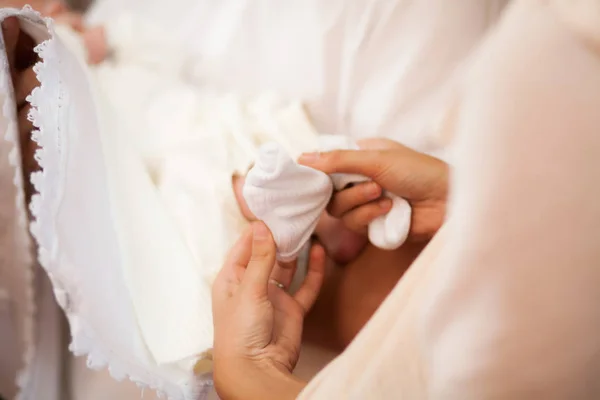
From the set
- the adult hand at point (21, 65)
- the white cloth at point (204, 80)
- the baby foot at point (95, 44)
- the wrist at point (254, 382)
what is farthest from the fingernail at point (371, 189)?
the baby foot at point (95, 44)

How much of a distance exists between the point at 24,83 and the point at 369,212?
0.44 m

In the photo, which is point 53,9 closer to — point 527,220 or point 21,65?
point 21,65

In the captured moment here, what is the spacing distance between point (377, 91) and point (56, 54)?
0.43m

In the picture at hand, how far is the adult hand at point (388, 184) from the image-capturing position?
562 mm

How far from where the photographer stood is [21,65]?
1.83 feet

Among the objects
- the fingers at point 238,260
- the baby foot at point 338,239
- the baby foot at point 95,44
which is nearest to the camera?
the fingers at point 238,260

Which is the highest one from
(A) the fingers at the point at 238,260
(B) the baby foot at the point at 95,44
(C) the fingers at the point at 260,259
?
(B) the baby foot at the point at 95,44

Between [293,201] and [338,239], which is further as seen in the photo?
[338,239]

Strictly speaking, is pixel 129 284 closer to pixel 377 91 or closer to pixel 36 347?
pixel 36 347

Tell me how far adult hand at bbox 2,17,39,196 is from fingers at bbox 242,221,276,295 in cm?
31

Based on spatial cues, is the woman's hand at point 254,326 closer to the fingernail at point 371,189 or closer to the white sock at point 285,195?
the white sock at point 285,195

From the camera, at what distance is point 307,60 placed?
2.40 ft

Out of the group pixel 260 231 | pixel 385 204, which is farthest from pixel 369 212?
pixel 260 231

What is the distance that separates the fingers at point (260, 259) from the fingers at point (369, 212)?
13 centimetres
